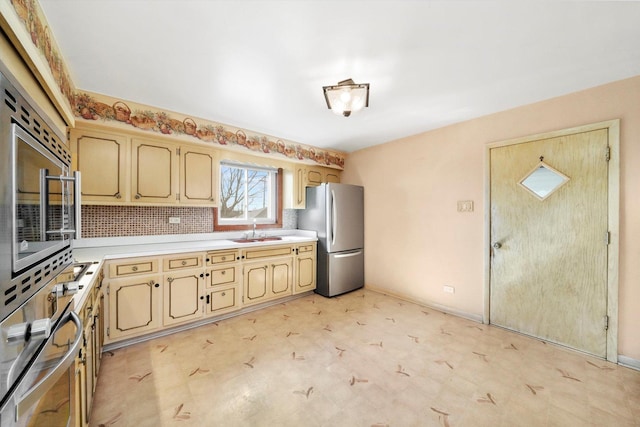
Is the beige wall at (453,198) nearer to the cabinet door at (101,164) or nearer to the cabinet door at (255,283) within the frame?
the cabinet door at (255,283)

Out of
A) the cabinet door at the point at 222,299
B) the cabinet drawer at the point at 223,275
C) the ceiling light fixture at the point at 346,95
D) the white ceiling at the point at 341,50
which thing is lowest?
the cabinet door at the point at 222,299

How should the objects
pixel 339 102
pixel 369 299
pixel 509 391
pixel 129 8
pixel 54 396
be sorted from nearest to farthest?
pixel 54 396 → pixel 129 8 → pixel 509 391 → pixel 339 102 → pixel 369 299

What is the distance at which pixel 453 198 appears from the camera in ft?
10.1

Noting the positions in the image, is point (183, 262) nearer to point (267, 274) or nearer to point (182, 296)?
point (182, 296)

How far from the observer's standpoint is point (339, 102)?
6.70 feet

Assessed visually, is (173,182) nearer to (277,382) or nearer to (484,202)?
(277,382)

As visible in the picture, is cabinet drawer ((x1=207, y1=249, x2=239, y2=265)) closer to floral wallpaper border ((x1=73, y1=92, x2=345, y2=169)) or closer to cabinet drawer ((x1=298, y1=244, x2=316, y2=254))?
cabinet drawer ((x1=298, y1=244, x2=316, y2=254))

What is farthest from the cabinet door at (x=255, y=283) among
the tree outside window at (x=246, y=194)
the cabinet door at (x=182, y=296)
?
the tree outside window at (x=246, y=194)

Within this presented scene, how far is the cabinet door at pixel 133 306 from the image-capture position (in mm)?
2213

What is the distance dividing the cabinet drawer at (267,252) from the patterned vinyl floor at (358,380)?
2.67 ft

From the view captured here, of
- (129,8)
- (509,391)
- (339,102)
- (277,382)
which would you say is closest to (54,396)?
(277,382)

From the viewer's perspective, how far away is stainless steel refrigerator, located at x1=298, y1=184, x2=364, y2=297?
369cm

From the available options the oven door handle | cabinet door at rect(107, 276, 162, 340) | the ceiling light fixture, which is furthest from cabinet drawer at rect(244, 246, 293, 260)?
the oven door handle

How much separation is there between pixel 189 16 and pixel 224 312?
2.73m
